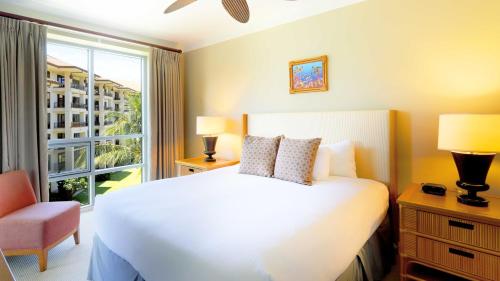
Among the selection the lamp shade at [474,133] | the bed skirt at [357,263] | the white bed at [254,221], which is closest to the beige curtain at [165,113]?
the white bed at [254,221]

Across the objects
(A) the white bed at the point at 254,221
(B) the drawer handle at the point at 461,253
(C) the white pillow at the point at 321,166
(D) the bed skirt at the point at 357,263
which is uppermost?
(C) the white pillow at the point at 321,166

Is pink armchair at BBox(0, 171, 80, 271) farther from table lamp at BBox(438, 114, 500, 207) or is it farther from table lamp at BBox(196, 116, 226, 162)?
table lamp at BBox(438, 114, 500, 207)

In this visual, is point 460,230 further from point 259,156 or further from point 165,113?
point 165,113

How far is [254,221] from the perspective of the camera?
4.56 feet

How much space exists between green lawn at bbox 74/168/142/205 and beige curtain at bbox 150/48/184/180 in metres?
0.41

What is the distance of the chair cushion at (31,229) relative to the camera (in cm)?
210

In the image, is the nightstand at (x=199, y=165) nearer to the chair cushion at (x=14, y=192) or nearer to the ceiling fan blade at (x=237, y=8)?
the chair cushion at (x=14, y=192)

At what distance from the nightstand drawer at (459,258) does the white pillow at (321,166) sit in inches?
33.0

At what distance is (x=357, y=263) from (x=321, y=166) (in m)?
0.88

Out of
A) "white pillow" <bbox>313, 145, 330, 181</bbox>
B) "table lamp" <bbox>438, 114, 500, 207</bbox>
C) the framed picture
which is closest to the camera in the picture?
"table lamp" <bbox>438, 114, 500, 207</bbox>

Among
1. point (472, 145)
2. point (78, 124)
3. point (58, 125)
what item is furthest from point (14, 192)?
point (472, 145)

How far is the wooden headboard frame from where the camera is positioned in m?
2.34

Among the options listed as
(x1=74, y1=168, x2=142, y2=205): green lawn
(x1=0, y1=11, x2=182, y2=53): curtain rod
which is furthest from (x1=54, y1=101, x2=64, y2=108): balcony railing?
(x1=74, y1=168, x2=142, y2=205): green lawn

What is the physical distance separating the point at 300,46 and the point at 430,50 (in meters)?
1.29
